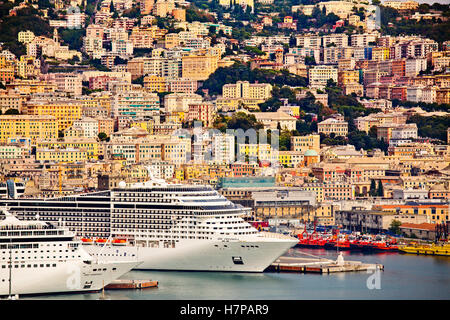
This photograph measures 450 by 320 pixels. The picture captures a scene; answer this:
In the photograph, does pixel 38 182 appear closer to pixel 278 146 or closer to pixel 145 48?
pixel 278 146

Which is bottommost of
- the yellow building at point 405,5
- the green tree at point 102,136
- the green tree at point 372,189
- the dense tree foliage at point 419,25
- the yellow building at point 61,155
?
the green tree at point 372,189

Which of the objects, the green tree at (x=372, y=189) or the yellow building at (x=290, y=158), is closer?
the green tree at (x=372, y=189)

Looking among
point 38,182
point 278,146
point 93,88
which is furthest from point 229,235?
point 93,88

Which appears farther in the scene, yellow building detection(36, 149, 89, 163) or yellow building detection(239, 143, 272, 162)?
yellow building detection(239, 143, 272, 162)

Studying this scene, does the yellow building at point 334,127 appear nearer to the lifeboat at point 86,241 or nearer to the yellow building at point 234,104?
the yellow building at point 234,104

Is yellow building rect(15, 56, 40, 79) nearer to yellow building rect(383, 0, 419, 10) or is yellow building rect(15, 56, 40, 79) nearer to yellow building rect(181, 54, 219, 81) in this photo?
yellow building rect(181, 54, 219, 81)

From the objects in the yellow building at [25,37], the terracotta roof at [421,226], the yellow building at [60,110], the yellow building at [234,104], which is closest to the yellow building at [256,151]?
the yellow building at [234,104]

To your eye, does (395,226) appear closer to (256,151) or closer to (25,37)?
(256,151)

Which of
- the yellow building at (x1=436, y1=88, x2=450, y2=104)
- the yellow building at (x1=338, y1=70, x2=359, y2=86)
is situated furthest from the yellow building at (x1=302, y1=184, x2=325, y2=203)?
the yellow building at (x1=338, y1=70, x2=359, y2=86)
